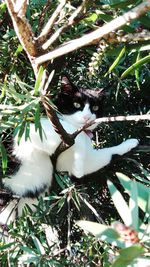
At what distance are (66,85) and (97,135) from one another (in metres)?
0.31

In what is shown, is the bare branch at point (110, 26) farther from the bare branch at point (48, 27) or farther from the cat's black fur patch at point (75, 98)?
the cat's black fur patch at point (75, 98)

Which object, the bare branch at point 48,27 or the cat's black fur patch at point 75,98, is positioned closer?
the bare branch at point 48,27

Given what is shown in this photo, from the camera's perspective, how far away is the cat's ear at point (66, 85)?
1505 mm

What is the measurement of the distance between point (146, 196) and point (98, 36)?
0.61 ft

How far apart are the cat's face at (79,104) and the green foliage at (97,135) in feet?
0.16

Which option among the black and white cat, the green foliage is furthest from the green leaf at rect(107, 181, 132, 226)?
the black and white cat

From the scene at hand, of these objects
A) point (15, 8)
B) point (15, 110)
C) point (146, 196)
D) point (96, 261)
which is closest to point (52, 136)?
point (96, 261)

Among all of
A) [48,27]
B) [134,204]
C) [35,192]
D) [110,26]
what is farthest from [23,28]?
[35,192]

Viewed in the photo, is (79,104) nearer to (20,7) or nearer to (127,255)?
(20,7)

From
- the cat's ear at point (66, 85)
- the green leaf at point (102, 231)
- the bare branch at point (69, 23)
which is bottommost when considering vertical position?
the cat's ear at point (66, 85)

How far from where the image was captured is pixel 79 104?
1702mm

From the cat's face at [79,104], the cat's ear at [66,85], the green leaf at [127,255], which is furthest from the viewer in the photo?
the cat's face at [79,104]

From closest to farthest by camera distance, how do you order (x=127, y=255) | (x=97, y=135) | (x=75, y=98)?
(x=127, y=255)
(x=75, y=98)
(x=97, y=135)

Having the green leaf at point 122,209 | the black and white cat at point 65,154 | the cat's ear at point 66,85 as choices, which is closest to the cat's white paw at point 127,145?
the black and white cat at point 65,154
